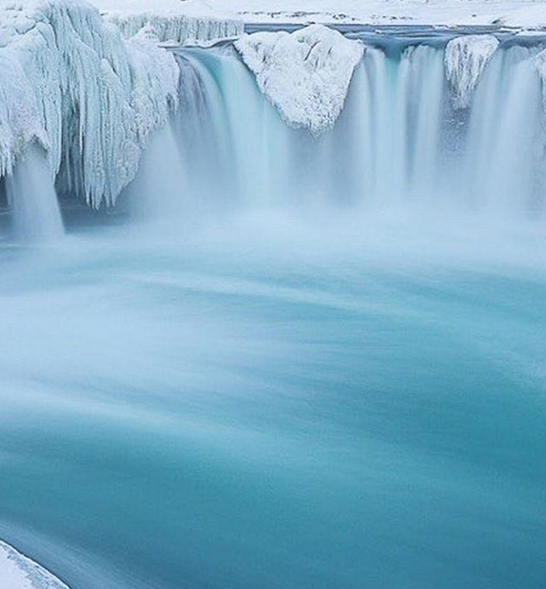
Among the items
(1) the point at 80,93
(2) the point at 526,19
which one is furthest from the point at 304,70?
(2) the point at 526,19

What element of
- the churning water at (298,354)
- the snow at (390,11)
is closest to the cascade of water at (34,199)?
the churning water at (298,354)

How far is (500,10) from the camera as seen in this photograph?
1969cm

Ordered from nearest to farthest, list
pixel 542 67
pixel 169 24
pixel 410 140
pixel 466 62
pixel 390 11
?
pixel 542 67 < pixel 466 62 < pixel 410 140 < pixel 169 24 < pixel 390 11

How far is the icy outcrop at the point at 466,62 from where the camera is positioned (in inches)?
352

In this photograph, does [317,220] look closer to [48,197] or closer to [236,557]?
[48,197]

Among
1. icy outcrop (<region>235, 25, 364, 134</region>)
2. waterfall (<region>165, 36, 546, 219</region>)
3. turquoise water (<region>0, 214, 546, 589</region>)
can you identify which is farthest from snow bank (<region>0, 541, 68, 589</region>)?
icy outcrop (<region>235, 25, 364, 134</region>)

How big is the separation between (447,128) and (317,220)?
1.67 meters

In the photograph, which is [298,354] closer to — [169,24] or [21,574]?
[21,574]

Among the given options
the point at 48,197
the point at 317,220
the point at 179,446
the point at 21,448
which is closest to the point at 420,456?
the point at 179,446

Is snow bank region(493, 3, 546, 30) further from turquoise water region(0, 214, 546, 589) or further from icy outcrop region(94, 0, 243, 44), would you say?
turquoise water region(0, 214, 546, 589)

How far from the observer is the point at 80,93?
7.19m

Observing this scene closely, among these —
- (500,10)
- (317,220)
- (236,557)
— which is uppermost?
(500,10)

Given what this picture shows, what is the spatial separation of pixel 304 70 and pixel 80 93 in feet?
8.36

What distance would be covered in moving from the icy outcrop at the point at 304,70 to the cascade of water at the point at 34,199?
2557mm
